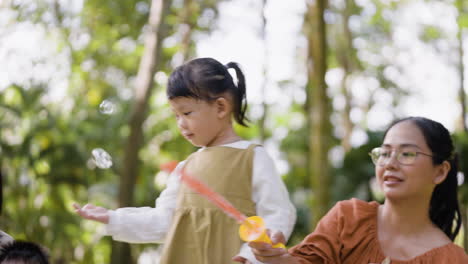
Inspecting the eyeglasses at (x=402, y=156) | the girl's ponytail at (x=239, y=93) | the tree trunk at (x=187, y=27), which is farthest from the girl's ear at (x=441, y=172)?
the tree trunk at (x=187, y=27)

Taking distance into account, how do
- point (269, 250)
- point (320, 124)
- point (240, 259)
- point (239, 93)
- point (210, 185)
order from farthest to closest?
point (320, 124) → point (239, 93) → point (210, 185) → point (240, 259) → point (269, 250)

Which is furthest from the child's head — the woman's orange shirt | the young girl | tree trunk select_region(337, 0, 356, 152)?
tree trunk select_region(337, 0, 356, 152)

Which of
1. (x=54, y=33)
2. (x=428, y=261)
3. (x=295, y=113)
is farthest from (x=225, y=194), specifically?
(x=295, y=113)

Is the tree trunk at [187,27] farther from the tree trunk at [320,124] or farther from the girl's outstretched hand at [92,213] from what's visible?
the girl's outstretched hand at [92,213]

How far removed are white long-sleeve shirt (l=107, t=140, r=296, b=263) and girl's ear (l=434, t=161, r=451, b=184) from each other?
57cm

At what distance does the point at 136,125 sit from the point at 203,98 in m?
4.05

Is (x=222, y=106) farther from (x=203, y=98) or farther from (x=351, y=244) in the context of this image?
(x=351, y=244)

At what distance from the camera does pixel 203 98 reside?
2.42 meters

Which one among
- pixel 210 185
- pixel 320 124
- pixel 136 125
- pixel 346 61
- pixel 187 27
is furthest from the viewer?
pixel 346 61

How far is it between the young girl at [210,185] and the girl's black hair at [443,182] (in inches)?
22.9

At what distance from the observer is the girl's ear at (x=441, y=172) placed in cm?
250

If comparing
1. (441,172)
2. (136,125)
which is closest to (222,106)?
(441,172)

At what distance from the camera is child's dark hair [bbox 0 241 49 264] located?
2.53 metres

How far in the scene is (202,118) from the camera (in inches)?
96.1
